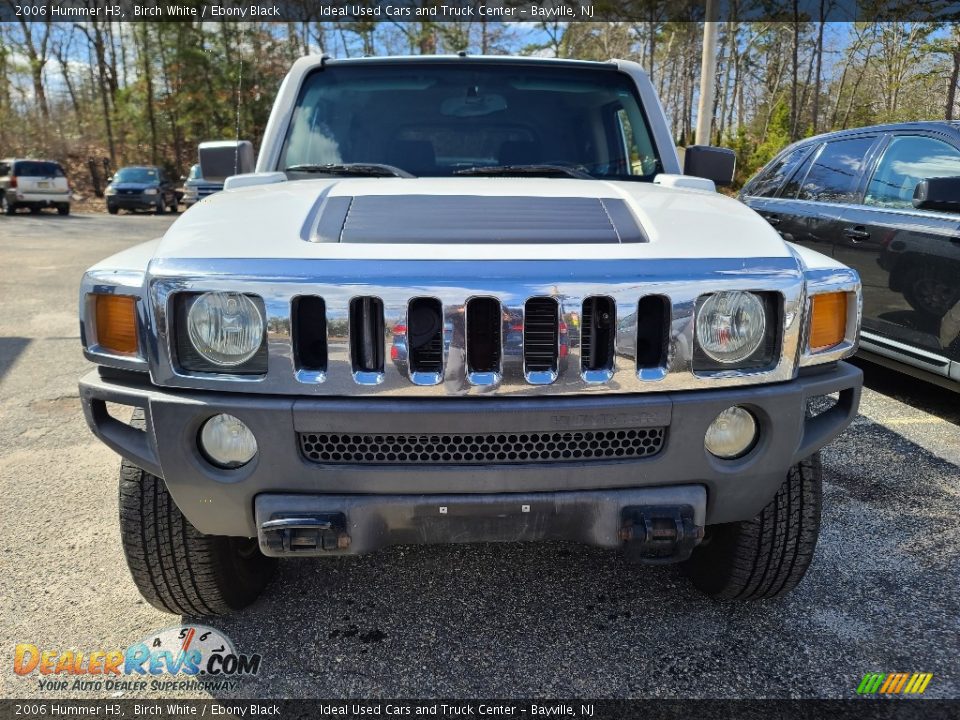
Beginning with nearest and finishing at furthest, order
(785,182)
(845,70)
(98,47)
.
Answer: (785,182)
(845,70)
(98,47)

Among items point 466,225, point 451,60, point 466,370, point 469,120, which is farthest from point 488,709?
point 451,60

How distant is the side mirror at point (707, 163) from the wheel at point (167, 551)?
2493mm

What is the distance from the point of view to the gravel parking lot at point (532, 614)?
6.95 ft

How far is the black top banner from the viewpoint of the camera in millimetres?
27522

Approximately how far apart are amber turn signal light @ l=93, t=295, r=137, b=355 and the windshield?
135cm

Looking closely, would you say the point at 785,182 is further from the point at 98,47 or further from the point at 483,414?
the point at 98,47

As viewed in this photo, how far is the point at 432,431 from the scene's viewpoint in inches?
68.0

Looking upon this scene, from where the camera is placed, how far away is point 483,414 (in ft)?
5.65

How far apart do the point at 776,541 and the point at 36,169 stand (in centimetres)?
2522

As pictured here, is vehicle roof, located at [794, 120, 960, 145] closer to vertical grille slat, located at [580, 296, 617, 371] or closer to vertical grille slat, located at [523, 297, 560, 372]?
vertical grille slat, located at [580, 296, 617, 371]

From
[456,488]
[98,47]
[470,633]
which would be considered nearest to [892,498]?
[470,633]

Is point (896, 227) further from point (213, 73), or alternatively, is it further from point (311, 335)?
point (213, 73)

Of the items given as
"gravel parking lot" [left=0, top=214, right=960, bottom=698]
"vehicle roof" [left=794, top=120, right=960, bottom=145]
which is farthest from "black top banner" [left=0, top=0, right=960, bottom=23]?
"gravel parking lot" [left=0, top=214, right=960, bottom=698]

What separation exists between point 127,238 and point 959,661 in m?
17.1
